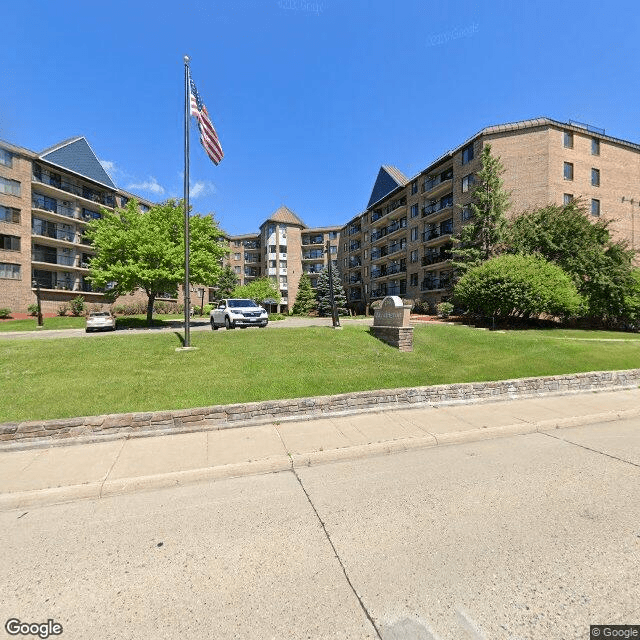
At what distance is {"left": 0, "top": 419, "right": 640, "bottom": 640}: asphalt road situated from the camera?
241 centimetres

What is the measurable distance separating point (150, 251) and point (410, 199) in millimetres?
30750

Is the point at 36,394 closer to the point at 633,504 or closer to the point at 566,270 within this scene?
the point at 633,504

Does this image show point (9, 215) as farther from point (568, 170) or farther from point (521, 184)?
point (568, 170)

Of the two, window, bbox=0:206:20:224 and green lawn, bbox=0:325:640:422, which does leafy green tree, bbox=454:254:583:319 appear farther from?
window, bbox=0:206:20:224

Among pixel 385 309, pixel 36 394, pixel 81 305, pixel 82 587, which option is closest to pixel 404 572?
pixel 82 587

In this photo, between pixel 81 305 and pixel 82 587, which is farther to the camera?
pixel 81 305

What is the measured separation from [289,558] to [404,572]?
1047 millimetres

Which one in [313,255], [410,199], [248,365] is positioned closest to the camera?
[248,365]

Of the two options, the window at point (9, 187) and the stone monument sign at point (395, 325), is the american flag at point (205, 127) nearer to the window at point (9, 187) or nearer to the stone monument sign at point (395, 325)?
the stone monument sign at point (395, 325)

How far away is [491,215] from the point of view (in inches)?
1080

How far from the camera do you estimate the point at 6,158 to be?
3219cm

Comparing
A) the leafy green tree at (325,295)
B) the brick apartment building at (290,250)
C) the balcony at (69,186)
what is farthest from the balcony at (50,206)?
the leafy green tree at (325,295)

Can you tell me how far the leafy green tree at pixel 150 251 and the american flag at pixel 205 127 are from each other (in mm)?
12878

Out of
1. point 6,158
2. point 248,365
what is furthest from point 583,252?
point 6,158
